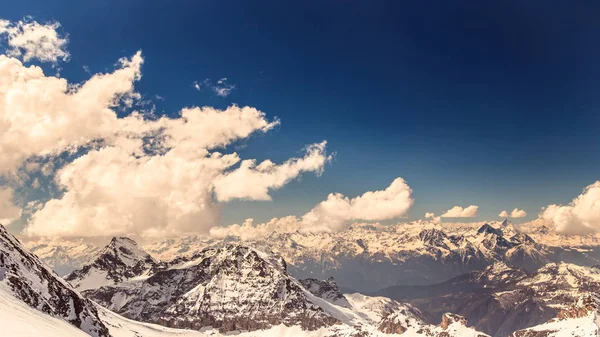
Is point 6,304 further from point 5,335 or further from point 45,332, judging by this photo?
point 5,335

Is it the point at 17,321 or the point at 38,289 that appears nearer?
the point at 17,321

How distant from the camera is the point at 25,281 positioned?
121m

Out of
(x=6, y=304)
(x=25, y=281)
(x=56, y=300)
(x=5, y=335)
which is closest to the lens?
(x=5, y=335)

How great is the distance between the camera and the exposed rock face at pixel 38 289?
377ft

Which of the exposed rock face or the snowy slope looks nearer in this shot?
the snowy slope

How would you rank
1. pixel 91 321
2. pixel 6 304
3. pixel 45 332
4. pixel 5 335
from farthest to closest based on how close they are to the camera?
1. pixel 91 321
2. pixel 6 304
3. pixel 45 332
4. pixel 5 335

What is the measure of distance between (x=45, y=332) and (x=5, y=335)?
49.4ft

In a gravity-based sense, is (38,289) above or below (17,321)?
above

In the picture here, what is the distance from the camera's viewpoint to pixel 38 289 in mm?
124312

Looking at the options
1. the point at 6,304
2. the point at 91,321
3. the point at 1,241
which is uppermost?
the point at 1,241

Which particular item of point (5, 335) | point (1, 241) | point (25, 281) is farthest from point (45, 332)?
point (1, 241)

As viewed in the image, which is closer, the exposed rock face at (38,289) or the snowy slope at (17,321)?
the snowy slope at (17,321)

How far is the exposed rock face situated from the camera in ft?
377

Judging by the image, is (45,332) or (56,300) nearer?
(45,332)
